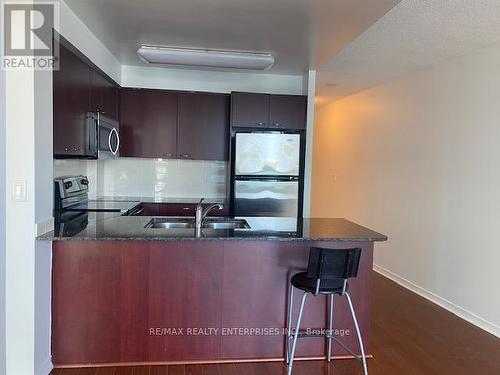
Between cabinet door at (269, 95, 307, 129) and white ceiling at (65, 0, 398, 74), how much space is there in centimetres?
63

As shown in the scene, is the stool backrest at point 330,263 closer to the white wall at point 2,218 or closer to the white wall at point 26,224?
the white wall at point 26,224

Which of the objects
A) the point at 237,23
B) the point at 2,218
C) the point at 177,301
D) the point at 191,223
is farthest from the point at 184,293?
the point at 237,23

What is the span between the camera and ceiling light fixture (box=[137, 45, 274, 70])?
3785 mm

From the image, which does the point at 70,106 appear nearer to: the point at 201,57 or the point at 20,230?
the point at 20,230

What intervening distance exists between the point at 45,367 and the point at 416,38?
3.75 meters

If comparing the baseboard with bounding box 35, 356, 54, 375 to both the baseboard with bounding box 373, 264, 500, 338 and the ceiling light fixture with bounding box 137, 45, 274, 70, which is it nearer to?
the ceiling light fixture with bounding box 137, 45, 274, 70

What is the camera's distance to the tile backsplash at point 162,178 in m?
5.02

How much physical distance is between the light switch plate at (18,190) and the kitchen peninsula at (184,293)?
0.98ft

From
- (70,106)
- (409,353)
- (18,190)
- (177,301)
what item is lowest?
(409,353)

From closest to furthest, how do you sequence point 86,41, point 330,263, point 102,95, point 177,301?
1. point 330,263
2. point 177,301
3. point 86,41
4. point 102,95

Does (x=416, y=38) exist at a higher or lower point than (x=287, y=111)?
higher

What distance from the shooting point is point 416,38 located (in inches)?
138

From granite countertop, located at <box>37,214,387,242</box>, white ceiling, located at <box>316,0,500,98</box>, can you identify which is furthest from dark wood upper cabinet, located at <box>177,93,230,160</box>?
granite countertop, located at <box>37,214,387,242</box>

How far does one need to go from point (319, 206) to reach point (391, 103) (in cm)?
298
